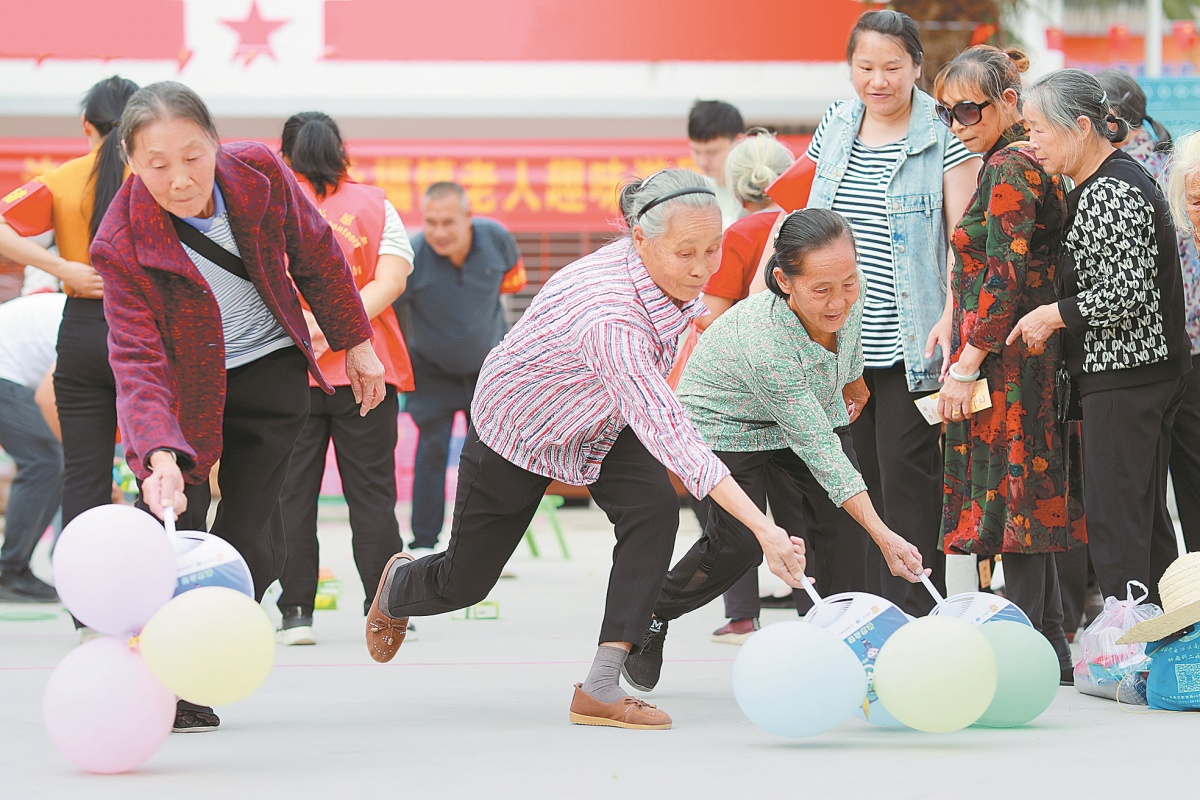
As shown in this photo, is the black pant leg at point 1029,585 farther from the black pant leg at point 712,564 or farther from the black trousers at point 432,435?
the black trousers at point 432,435

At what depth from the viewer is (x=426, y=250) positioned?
300 inches

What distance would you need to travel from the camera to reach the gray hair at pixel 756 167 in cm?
568

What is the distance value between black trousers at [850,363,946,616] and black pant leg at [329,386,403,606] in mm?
1768

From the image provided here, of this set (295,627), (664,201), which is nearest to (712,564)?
(664,201)

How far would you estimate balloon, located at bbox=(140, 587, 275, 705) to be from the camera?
308cm

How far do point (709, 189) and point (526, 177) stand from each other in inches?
348

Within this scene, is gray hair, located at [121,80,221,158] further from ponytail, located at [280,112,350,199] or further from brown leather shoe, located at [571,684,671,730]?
→ ponytail, located at [280,112,350,199]

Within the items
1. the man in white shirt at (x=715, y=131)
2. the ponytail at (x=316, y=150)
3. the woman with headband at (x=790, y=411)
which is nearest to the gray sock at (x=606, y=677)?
the woman with headband at (x=790, y=411)

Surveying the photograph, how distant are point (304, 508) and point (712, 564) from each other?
6.03ft

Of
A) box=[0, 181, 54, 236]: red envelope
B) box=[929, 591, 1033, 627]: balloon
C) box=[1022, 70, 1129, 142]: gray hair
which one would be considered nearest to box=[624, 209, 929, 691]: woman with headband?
box=[929, 591, 1033, 627]: balloon

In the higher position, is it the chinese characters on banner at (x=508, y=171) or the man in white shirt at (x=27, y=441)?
the chinese characters on banner at (x=508, y=171)

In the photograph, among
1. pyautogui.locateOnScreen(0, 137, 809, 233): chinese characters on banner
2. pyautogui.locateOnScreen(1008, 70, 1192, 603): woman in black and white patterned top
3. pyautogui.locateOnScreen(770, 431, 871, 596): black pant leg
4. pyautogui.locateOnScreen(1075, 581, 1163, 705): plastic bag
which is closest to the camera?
pyautogui.locateOnScreen(1075, 581, 1163, 705): plastic bag

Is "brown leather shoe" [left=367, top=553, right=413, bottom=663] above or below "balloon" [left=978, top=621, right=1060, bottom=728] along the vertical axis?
below

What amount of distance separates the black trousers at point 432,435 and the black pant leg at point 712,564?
2918 mm
